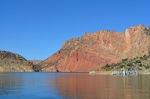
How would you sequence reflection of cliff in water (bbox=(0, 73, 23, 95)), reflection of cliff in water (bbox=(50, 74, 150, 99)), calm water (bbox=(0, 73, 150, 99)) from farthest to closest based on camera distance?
reflection of cliff in water (bbox=(0, 73, 23, 95)) → calm water (bbox=(0, 73, 150, 99)) → reflection of cliff in water (bbox=(50, 74, 150, 99))

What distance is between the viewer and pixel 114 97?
42969mm

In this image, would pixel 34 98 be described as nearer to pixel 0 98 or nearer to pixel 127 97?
pixel 0 98

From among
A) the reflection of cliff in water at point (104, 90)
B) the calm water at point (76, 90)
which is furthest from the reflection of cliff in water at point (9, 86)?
the reflection of cliff in water at point (104, 90)

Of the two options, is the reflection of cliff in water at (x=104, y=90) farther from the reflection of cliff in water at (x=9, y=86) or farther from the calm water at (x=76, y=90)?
the reflection of cliff in water at (x=9, y=86)

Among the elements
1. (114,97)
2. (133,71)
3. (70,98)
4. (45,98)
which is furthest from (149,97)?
(133,71)

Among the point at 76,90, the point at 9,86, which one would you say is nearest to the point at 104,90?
the point at 76,90

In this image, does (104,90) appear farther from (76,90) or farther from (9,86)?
(9,86)

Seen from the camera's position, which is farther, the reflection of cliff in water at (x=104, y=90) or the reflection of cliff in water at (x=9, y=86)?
the reflection of cliff in water at (x=9, y=86)

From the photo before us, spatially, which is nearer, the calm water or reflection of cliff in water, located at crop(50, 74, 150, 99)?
reflection of cliff in water, located at crop(50, 74, 150, 99)

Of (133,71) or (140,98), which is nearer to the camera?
(140,98)

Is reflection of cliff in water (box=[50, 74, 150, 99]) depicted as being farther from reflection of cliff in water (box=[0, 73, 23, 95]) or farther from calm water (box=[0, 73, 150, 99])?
reflection of cliff in water (box=[0, 73, 23, 95])

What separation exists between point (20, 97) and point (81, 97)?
9191 mm

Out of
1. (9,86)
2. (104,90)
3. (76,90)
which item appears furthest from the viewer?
(9,86)

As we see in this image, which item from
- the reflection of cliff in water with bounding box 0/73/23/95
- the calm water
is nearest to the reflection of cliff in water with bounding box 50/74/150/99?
the calm water
